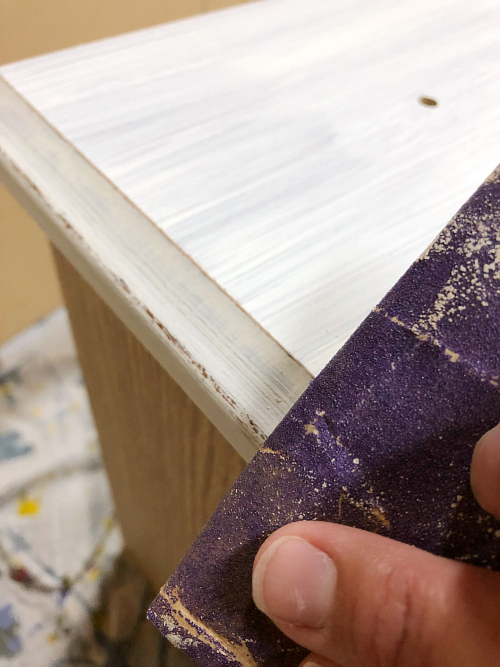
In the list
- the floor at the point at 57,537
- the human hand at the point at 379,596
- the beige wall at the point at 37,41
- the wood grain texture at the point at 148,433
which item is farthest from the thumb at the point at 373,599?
the beige wall at the point at 37,41

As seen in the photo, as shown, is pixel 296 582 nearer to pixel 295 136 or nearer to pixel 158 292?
pixel 158 292

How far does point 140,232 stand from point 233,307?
2.8 inches

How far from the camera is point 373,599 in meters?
0.15

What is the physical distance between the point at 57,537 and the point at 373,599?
701mm

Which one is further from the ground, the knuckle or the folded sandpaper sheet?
the folded sandpaper sheet

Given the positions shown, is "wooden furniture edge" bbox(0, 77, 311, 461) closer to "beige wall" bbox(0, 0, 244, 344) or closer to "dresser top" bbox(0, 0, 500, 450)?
"dresser top" bbox(0, 0, 500, 450)

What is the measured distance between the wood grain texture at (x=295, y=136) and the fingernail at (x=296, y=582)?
70 millimetres

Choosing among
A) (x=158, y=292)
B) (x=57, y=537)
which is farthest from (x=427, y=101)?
(x=57, y=537)

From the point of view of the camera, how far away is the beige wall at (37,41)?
60 centimetres

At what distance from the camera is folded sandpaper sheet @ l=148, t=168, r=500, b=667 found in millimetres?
145

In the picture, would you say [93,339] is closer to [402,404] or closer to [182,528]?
[182,528]

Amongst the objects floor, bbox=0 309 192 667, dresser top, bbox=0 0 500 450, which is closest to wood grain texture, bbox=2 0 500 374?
dresser top, bbox=0 0 500 450

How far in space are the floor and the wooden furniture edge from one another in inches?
23.5

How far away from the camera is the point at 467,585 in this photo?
0.46ft
